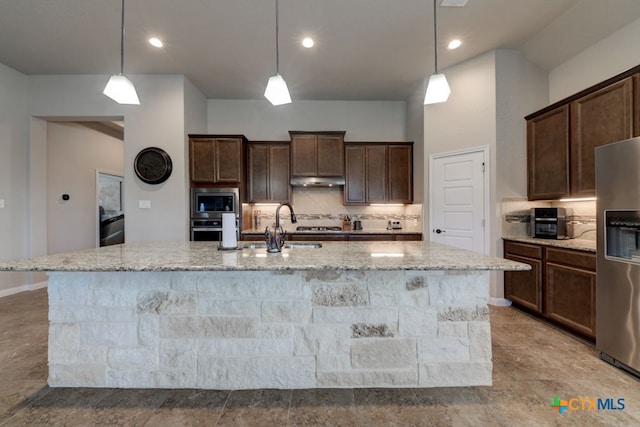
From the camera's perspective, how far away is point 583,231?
9.69 ft

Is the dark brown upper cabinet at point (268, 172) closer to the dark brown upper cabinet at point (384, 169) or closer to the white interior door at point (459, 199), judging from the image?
the dark brown upper cabinet at point (384, 169)

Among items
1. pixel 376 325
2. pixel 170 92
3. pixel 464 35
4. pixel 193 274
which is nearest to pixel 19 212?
pixel 170 92

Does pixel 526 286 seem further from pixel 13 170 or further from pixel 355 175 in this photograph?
Answer: pixel 13 170

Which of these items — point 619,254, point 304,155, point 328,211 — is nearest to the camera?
point 619,254

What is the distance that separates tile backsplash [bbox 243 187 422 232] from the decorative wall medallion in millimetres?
1431

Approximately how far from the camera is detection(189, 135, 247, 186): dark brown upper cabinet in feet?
13.2

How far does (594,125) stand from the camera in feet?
8.23

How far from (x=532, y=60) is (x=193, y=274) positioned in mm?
4360

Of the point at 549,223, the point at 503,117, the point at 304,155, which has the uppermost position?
the point at 503,117

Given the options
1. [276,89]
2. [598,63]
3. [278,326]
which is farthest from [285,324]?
[598,63]

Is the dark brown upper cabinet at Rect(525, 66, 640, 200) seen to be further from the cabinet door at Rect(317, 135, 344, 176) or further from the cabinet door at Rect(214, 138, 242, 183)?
the cabinet door at Rect(214, 138, 242, 183)

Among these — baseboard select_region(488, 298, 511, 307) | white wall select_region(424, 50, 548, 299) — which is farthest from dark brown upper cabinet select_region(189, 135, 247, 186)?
baseboard select_region(488, 298, 511, 307)

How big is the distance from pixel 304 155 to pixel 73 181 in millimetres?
3935

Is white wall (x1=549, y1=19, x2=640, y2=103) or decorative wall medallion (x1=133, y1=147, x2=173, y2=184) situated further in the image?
decorative wall medallion (x1=133, y1=147, x2=173, y2=184)
